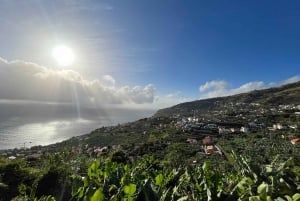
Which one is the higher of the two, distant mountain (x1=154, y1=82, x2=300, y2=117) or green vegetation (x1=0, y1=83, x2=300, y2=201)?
distant mountain (x1=154, y1=82, x2=300, y2=117)

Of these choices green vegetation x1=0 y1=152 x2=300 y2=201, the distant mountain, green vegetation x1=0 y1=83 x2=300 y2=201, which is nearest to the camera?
green vegetation x1=0 y1=152 x2=300 y2=201

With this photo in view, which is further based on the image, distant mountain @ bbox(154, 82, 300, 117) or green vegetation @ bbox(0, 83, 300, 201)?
distant mountain @ bbox(154, 82, 300, 117)

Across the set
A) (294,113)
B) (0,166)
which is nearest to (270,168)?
(0,166)

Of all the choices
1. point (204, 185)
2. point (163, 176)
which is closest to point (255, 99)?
point (163, 176)

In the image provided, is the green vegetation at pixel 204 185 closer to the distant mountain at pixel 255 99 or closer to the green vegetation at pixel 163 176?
the green vegetation at pixel 163 176

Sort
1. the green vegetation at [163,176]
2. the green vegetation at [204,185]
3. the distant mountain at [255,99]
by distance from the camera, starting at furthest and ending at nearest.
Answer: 1. the distant mountain at [255,99]
2. the green vegetation at [163,176]
3. the green vegetation at [204,185]

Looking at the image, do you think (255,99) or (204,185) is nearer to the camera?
(204,185)

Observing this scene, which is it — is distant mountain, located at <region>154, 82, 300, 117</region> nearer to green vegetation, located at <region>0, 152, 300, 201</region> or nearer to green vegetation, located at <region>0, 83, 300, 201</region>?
green vegetation, located at <region>0, 83, 300, 201</region>

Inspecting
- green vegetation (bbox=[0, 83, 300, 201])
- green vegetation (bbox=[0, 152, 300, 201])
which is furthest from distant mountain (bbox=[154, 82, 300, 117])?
green vegetation (bbox=[0, 152, 300, 201])

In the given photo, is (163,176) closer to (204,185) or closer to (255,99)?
(204,185)

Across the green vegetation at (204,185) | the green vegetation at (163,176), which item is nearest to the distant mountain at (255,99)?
the green vegetation at (163,176)
